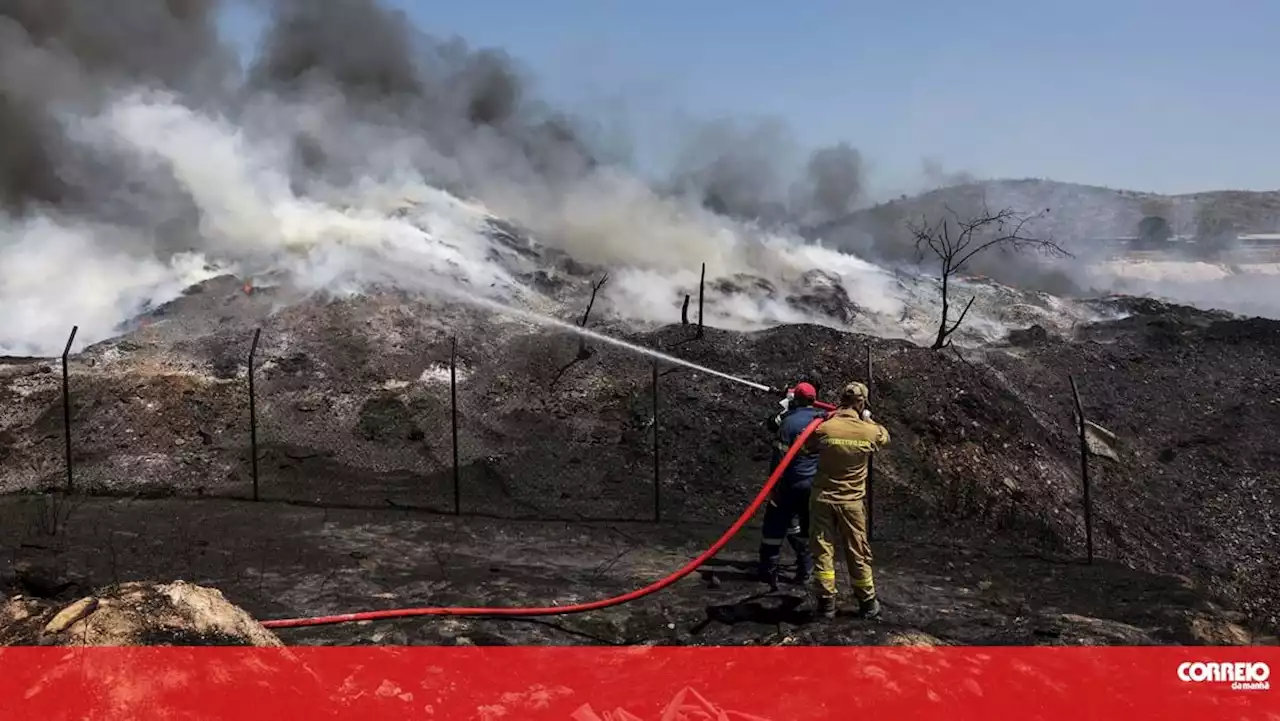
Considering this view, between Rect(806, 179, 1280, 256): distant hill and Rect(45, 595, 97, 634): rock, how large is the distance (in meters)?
39.9

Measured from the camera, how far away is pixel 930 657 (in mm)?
5336

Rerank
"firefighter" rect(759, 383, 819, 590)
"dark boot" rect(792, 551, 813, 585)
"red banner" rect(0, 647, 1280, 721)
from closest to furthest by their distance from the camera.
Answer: "red banner" rect(0, 647, 1280, 721)
"firefighter" rect(759, 383, 819, 590)
"dark boot" rect(792, 551, 813, 585)

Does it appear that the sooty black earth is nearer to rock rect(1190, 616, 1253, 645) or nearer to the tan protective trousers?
rock rect(1190, 616, 1253, 645)

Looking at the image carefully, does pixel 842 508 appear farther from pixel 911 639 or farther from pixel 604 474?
pixel 604 474

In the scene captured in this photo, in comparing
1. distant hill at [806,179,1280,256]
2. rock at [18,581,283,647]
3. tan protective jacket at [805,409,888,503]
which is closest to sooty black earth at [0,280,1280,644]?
tan protective jacket at [805,409,888,503]

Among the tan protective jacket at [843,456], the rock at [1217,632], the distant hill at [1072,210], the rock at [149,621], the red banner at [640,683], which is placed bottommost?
the rock at [1217,632]

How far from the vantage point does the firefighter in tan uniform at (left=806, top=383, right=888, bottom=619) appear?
5969 millimetres

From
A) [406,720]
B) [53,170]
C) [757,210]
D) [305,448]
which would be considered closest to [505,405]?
[305,448]

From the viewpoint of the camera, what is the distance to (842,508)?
19.7 feet

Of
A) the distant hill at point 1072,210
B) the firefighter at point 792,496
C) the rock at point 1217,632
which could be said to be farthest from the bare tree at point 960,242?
the rock at point 1217,632

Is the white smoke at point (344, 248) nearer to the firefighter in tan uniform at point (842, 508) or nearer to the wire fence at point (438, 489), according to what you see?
the wire fence at point (438, 489)

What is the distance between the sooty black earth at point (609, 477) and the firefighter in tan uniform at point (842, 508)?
11.0 inches

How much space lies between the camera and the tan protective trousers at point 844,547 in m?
5.96

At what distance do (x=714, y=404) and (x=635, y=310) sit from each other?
685 cm
